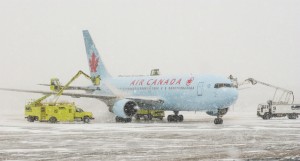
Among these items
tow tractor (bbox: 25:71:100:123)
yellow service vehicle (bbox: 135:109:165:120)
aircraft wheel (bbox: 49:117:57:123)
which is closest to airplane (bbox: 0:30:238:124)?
yellow service vehicle (bbox: 135:109:165:120)

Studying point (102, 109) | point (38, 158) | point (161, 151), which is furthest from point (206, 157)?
point (102, 109)

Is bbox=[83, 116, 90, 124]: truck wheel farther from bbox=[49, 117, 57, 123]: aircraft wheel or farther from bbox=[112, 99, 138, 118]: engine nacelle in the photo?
bbox=[112, 99, 138, 118]: engine nacelle

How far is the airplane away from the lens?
4016 cm

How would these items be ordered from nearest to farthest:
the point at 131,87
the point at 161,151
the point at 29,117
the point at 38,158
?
the point at 38,158, the point at 161,151, the point at 29,117, the point at 131,87

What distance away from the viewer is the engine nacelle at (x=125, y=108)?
43156 mm

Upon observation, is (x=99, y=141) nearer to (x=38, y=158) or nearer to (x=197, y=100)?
(x=38, y=158)

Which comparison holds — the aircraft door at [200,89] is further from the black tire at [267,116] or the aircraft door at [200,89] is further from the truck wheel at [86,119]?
the black tire at [267,116]

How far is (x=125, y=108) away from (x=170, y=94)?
4010mm

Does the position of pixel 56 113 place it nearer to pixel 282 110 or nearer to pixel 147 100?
pixel 147 100

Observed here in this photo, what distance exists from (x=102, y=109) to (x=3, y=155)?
4057cm

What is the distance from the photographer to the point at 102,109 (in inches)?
2281

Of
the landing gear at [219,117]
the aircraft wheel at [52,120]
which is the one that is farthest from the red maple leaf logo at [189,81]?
the aircraft wheel at [52,120]

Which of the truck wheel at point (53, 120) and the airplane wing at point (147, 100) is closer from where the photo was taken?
the truck wheel at point (53, 120)

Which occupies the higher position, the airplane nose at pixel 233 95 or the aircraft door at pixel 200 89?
the aircraft door at pixel 200 89
